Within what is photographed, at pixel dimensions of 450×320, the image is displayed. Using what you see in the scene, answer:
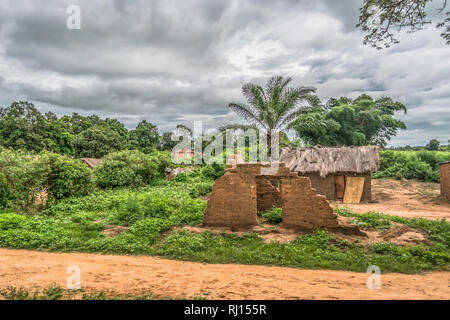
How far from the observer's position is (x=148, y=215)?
9.30 meters

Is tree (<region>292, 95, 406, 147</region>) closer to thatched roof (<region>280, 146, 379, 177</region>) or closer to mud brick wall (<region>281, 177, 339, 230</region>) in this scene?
thatched roof (<region>280, 146, 379, 177</region>)

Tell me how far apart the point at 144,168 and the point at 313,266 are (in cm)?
1526

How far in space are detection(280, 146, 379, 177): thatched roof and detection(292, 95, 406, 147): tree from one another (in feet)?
27.2

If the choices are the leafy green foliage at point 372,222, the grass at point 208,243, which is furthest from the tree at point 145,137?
the leafy green foliage at point 372,222

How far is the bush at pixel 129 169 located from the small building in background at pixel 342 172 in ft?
34.0

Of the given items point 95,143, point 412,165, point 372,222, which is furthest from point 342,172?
point 95,143

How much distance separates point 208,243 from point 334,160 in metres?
11.5

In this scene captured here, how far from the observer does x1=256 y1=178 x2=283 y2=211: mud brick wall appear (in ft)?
33.9

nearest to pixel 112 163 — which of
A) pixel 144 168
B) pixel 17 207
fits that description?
pixel 144 168

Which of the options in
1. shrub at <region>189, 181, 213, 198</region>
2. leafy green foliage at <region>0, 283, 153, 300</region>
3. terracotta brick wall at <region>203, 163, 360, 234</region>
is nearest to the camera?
leafy green foliage at <region>0, 283, 153, 300</region>

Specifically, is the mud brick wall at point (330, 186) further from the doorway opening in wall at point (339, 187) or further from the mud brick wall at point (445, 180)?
the mud brick wall at point (445, 180)

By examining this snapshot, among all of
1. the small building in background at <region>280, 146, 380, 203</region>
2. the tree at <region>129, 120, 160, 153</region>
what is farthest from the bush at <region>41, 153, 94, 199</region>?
the tree at <region>129, 120, 160, 153</region>

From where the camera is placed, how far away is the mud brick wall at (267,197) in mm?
10320

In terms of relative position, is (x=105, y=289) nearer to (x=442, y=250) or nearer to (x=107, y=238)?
(x=107, y=238)
